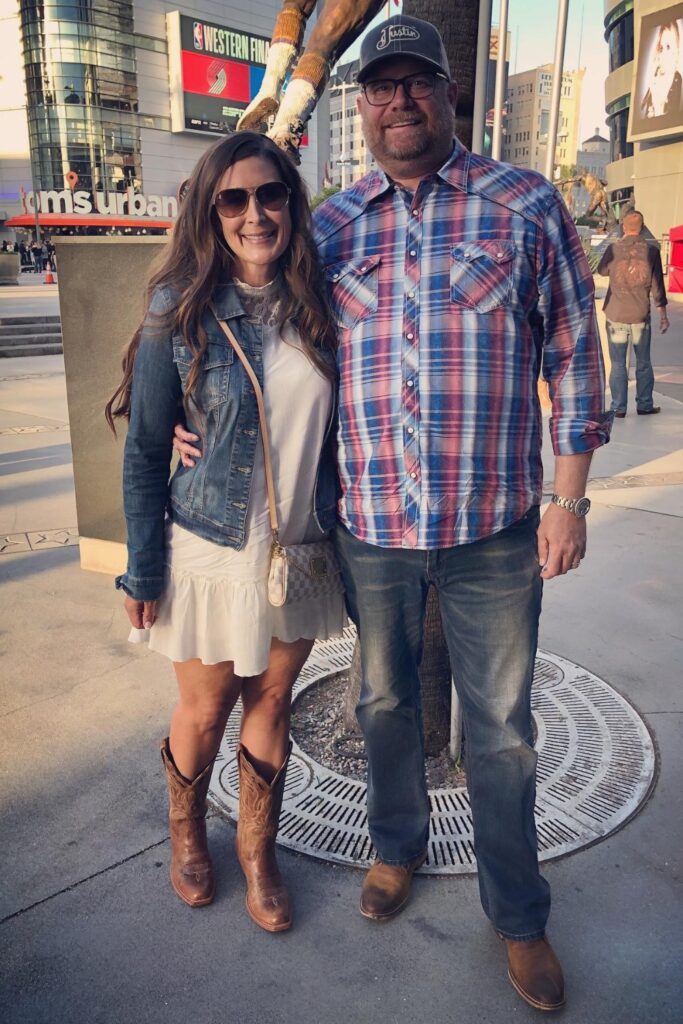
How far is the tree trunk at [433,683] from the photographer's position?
296 centimetres

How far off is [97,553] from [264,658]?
3.01m

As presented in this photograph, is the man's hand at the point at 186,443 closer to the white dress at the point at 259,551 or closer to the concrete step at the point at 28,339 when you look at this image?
the white dress at the point at 259,551

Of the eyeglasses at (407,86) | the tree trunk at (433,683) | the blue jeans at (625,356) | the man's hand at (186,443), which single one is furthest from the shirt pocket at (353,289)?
the blue jeans at (625,356)

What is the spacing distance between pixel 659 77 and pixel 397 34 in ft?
163

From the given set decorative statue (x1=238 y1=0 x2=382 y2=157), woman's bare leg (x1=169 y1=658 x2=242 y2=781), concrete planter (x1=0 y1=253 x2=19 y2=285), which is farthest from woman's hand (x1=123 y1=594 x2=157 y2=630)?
concrete planter (x1=0 y1=253 x2=19 y2=285)

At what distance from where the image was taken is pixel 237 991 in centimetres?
207

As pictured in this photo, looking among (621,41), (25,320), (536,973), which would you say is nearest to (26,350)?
(25,320)

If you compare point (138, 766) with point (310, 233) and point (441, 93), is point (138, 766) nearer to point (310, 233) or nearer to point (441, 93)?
point (310, 233)

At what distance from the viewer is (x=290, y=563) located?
215cm

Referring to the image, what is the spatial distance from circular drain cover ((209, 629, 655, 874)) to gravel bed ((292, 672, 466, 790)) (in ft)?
0.16

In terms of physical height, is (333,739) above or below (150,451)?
below

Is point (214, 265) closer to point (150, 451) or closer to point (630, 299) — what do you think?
point (150, 451)

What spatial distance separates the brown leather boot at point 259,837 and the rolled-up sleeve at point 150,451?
2.05 feet

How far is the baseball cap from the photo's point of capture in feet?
6.28
